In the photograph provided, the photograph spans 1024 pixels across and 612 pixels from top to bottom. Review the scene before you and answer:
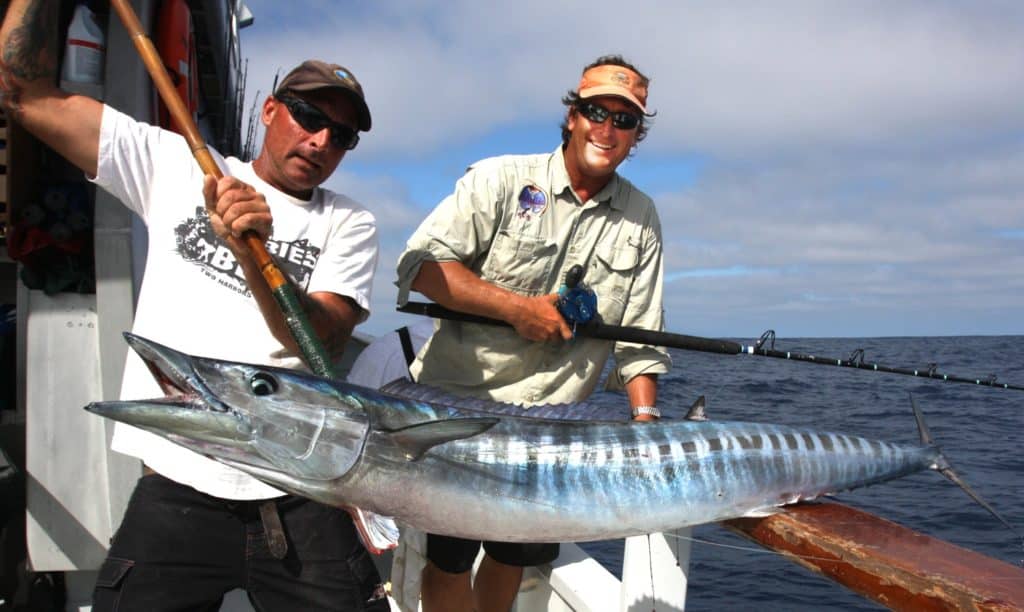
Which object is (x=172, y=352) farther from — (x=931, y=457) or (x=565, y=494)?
(x=931, y=457)

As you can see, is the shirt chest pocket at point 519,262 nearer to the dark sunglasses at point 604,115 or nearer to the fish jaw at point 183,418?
the dark sunglasses at point 604,115

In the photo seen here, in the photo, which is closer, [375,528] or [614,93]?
[375,528]

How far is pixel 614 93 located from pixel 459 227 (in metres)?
0.79

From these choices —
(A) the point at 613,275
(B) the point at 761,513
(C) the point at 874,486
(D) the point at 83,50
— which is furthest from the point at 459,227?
(C) the point at 874,486

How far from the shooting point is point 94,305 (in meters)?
3.77

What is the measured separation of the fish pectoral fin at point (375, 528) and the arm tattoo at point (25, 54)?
63.2 inches

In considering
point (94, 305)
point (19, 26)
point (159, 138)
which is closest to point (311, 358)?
point (159, 138)

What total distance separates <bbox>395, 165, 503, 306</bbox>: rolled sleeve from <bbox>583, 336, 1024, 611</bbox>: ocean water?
1.41 meters

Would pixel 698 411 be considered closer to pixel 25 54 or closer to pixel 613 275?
pixel 613 275

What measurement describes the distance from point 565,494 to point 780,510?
0.67 m

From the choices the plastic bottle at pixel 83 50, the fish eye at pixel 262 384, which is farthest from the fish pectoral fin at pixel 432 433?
the plastic bottle at pixel 83 50

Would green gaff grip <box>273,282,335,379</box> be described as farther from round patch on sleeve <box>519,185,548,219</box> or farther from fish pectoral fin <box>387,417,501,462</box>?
round patch on sleeve <box>519,185,548,219</box>

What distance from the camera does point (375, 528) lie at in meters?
1.80

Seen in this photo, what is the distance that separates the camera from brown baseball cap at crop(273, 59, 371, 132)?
2393 millimetres
